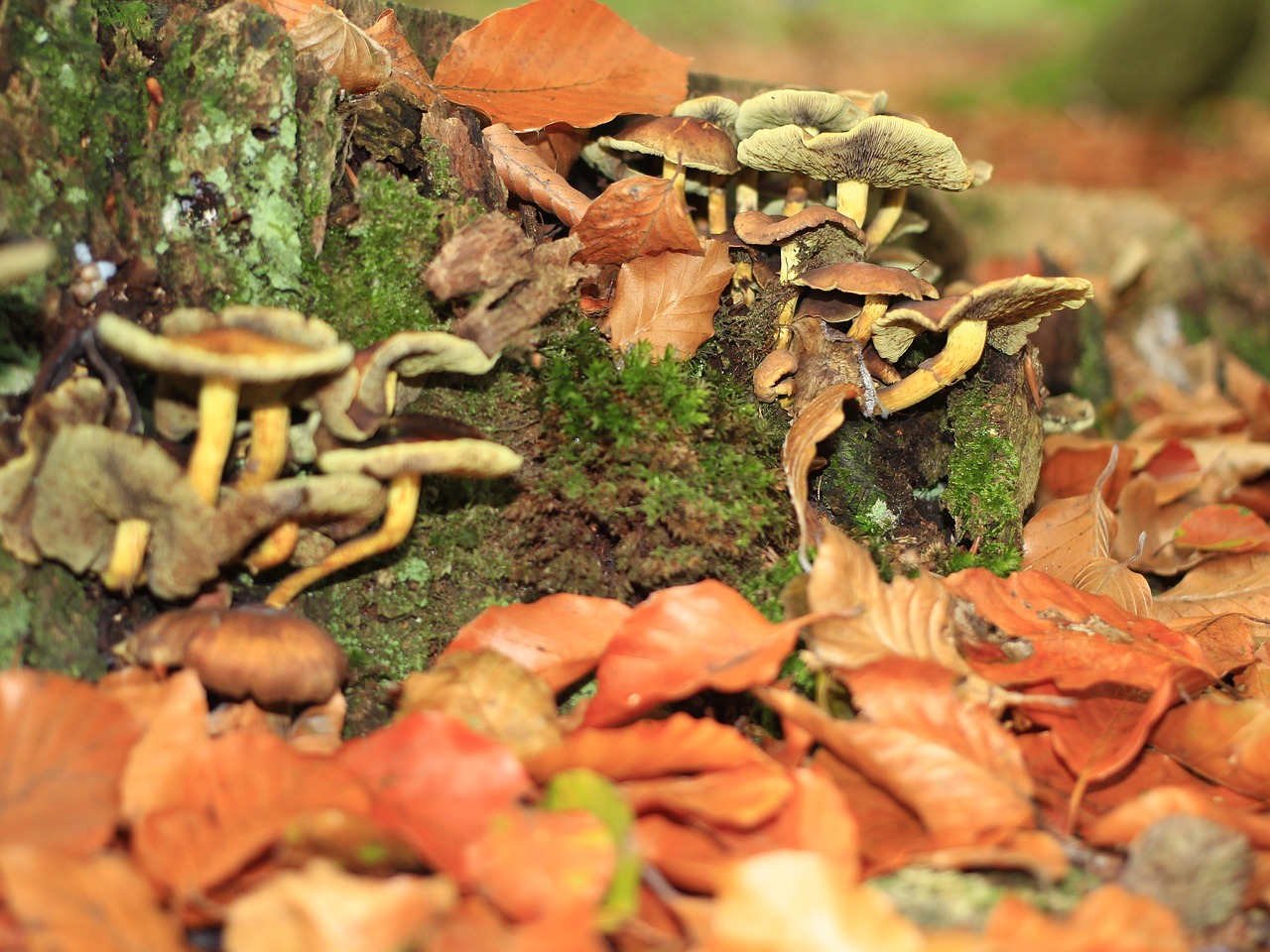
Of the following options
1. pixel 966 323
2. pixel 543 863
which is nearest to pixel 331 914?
pixel 543 863

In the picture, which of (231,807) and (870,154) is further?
(870,154)

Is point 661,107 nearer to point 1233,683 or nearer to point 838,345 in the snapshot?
point 838,345

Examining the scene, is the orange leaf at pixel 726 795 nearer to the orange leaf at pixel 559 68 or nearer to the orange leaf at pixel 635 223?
the orange leaf at pixel 635 223

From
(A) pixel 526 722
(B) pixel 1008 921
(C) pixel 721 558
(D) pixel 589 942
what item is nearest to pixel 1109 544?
(C) pixel 721 558

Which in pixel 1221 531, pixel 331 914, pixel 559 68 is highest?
pixel 559 68

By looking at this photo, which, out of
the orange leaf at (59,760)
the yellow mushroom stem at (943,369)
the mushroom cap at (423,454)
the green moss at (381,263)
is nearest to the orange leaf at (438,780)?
the orange leaf at (59,760)

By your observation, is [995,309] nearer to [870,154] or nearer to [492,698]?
[870,154]
